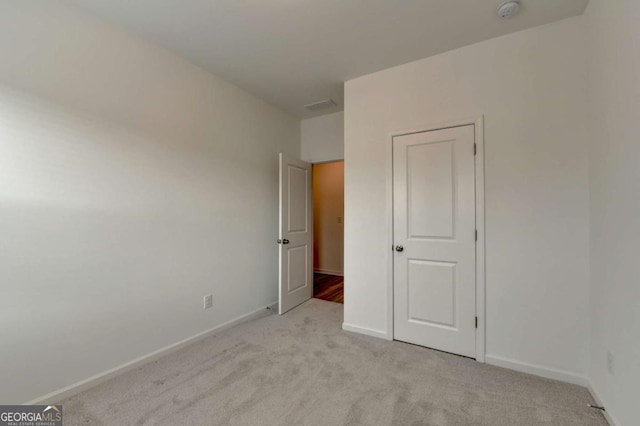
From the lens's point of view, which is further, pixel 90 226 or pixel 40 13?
pixel 90 226

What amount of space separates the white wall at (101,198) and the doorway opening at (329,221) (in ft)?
9.17

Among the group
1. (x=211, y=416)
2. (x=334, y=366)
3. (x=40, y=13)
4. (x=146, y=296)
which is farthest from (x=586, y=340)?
(x=40, y=13)

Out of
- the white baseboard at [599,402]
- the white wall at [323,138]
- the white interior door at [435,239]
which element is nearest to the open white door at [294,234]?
the white wall at [323,138]

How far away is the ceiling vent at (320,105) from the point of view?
3.38m

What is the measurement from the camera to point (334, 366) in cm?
211

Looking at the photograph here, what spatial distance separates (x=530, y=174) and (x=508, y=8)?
1185 millimetres

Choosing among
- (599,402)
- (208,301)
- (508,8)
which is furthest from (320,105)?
(599,402)

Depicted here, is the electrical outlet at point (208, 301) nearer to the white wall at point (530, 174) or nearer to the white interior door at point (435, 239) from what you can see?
the white interior door at point (435, 239)

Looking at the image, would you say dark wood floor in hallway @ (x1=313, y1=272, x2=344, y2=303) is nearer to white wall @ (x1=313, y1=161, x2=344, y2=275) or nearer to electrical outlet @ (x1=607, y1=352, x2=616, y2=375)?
white wall @ (x1=313, y1=161, x2=344, y2=275)

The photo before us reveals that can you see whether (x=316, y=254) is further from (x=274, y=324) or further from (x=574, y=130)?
(x=574, y=130)

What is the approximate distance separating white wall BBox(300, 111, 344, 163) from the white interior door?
1.27 m

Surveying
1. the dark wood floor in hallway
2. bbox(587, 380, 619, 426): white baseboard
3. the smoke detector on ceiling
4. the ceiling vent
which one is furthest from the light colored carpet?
the ceiling vent

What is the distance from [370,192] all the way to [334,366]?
1616mm

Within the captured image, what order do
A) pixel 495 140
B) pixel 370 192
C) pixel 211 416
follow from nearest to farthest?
pixel 211 416, pixel 495 140, pixel 370 192
